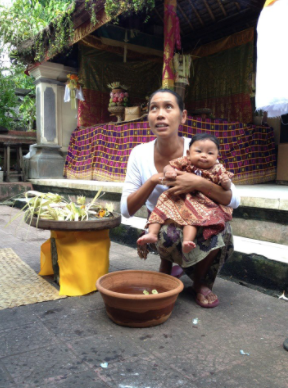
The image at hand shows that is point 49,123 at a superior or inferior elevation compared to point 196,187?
superior

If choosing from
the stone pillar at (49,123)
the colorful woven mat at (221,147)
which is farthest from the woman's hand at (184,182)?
the stone pillar at (49,123)

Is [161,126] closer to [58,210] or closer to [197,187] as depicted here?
[197,187]

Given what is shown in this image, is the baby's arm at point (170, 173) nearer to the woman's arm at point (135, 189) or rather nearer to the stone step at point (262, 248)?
the woman's arm at point (135, 189)

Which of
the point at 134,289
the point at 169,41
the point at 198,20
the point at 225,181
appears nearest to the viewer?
the point at 225,181

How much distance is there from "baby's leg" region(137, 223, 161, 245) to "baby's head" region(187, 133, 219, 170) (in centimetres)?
50

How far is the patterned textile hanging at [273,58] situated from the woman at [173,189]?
26.4 inches

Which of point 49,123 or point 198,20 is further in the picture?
point 49,123

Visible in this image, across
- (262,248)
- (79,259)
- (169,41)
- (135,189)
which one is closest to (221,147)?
(169,41)

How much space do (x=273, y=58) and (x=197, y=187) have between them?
2.85 feet

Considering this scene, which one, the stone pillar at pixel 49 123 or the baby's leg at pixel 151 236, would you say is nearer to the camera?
the baby's leg at pixel 151 236

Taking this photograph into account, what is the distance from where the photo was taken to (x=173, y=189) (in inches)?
90.0

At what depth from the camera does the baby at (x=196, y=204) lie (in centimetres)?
220

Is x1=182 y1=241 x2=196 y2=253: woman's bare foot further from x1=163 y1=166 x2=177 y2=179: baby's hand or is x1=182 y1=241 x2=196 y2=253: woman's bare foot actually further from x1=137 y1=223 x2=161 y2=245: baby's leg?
x1=163 y1=166 x2=177 y2=179: baby's hand

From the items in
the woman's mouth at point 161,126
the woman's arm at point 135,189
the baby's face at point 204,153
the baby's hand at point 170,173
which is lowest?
the woman's arm at point 135,189
